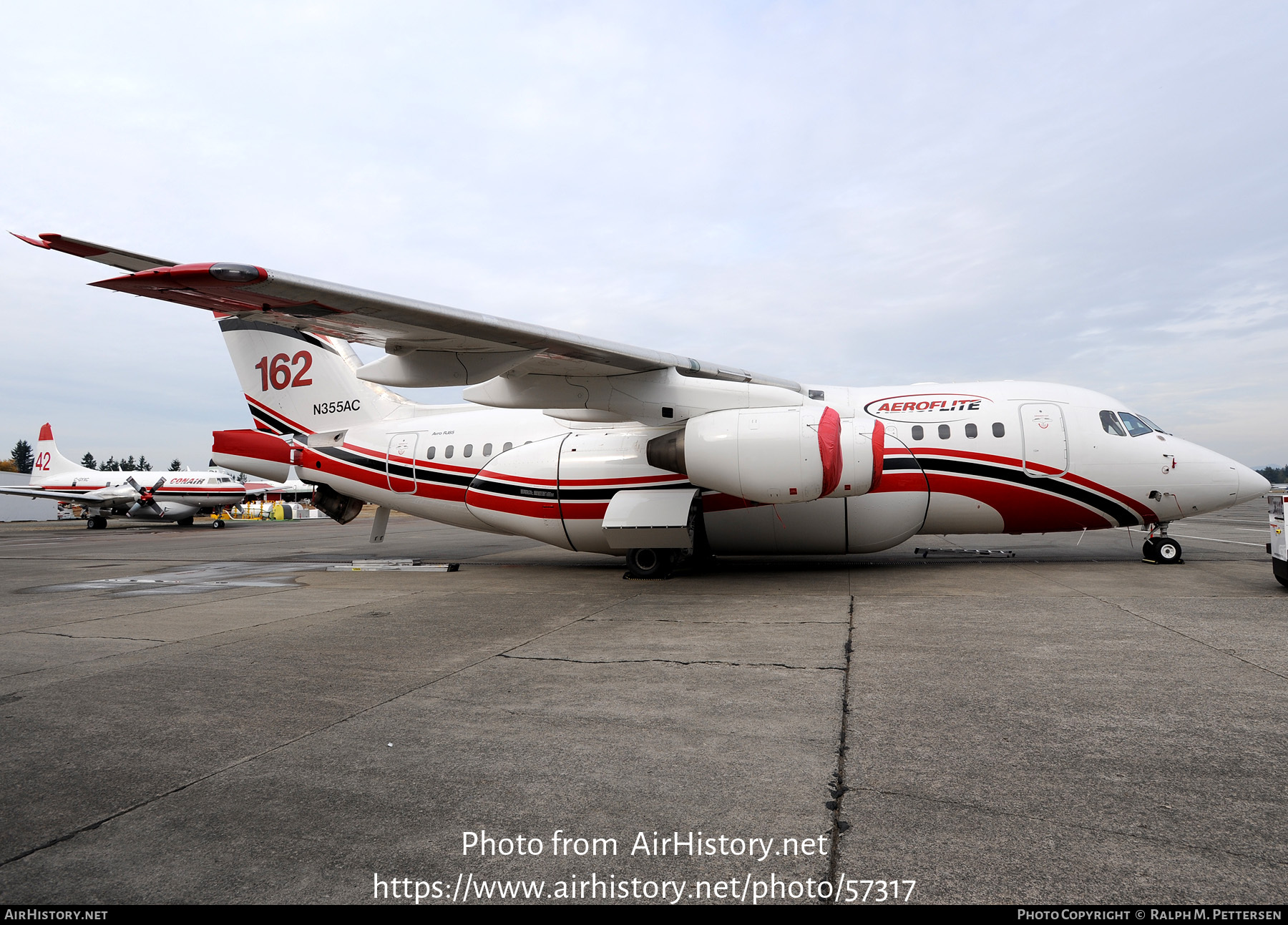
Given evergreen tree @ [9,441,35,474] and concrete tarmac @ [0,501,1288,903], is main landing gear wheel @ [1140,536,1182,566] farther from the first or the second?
evergreen tree @ [9,441,35,474]

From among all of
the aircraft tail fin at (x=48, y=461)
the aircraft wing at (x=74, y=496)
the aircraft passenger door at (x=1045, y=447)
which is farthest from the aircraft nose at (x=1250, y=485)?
the aircraft tail fin at (x=48, y=461)

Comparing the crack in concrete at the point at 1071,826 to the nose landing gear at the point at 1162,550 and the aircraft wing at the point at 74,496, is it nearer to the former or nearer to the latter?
the nose landing gear at the point at 1162,550

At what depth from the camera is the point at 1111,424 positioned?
1171cm

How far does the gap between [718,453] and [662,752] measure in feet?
22.7

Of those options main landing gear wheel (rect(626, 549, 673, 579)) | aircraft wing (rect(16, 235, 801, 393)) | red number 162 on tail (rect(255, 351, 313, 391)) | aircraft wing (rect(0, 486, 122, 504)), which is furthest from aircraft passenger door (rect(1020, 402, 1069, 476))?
aircraft wing (rect(0, 486, 122, 504))

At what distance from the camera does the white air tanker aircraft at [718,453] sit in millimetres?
10047

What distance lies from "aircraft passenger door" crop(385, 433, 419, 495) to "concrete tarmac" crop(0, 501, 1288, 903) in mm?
5569

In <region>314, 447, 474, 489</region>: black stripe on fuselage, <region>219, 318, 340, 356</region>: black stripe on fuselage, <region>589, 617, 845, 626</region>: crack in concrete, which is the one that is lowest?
<region>589, 617, 845, 626</region>: crack in concrete

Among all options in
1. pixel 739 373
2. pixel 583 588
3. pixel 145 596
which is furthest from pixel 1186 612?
pixel 145 596

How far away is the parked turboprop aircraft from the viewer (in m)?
39.0

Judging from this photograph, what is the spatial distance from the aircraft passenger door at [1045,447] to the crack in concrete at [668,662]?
7.81 m

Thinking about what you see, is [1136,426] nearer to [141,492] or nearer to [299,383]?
[299,383]

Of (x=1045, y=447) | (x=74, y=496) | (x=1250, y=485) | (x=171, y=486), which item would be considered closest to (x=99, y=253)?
(x=1045, y=447)

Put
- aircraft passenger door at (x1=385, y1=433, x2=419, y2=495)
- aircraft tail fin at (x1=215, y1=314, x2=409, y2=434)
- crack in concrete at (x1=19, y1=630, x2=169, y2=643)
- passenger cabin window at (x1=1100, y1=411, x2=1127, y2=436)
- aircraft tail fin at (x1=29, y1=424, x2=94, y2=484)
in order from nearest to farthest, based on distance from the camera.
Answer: crack in concrete at (x1=19, y1=630, x2=169, y2=643)
passenger cabin window at (x1=1100, y1=411, x2=1127, y2=436)
aircraft passenger door at (x1=385, y1=433, x2=419, y2=495)
aircraft tail fin at (x1=215, y1=314, x2=409, y2=434)
aircraft tail fin at (x1=29, y1=424, x2=94, y2=484)
